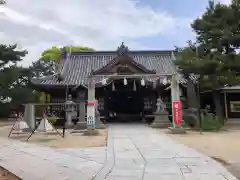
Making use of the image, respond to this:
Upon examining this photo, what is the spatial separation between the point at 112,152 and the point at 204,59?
11.2 metres

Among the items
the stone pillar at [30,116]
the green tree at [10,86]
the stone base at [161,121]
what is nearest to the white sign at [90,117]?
the stone pillar at [30,116]

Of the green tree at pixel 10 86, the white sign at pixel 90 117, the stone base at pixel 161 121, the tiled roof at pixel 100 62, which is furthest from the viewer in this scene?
the green tree at pixel 10 86

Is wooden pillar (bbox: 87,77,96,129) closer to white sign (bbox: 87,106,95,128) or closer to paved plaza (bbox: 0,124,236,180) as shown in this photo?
white sign (bbox: 87,106,95,128)

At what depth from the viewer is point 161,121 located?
61.7ft

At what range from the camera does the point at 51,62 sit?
150 ft

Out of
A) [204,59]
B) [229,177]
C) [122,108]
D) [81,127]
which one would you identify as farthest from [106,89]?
[229,177]

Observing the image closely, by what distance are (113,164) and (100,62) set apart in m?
21.9

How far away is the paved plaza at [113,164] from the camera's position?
6.00 meters

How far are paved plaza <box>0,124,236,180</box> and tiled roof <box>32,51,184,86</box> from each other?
15.0 metres

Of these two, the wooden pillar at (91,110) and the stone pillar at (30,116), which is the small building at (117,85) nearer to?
the wooden pillar at (91,110)

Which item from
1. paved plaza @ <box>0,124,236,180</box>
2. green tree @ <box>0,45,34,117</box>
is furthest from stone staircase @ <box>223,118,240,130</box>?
green tree @ <box>0,45,34,117</box>

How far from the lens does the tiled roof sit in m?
25.2

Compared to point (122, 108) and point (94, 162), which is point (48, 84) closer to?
point (122, 108)

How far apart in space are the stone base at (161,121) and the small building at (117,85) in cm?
243
